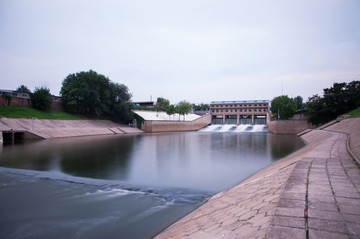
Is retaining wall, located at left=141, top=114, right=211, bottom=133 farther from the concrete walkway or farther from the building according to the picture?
the concrete walkway

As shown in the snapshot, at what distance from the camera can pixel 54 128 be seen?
33.0 meters

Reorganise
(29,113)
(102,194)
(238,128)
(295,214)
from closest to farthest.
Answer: (295,214)
(102,194)
(29,113)
(238,128)

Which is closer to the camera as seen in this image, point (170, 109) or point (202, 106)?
point (170, 109)

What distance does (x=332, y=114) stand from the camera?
117ft

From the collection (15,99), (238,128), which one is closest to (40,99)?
(15,99)

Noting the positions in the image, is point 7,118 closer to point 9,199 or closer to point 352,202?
point 9,199

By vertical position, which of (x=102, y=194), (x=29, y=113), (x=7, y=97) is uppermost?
(x=7, y=97)

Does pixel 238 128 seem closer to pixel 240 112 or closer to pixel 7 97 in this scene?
pixel 240 112

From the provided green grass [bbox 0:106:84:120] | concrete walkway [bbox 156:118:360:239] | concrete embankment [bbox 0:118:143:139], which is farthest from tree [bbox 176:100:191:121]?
concrete walkway [bbox 156:118:360:239]

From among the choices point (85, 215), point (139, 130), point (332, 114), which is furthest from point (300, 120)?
point (85, 215)

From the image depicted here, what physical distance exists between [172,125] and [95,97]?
→ 17.4 metres

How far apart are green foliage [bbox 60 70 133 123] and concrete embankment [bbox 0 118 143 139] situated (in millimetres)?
3577

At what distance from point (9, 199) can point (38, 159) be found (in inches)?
298

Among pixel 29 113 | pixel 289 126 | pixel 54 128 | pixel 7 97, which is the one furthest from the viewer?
pixel 289 126
